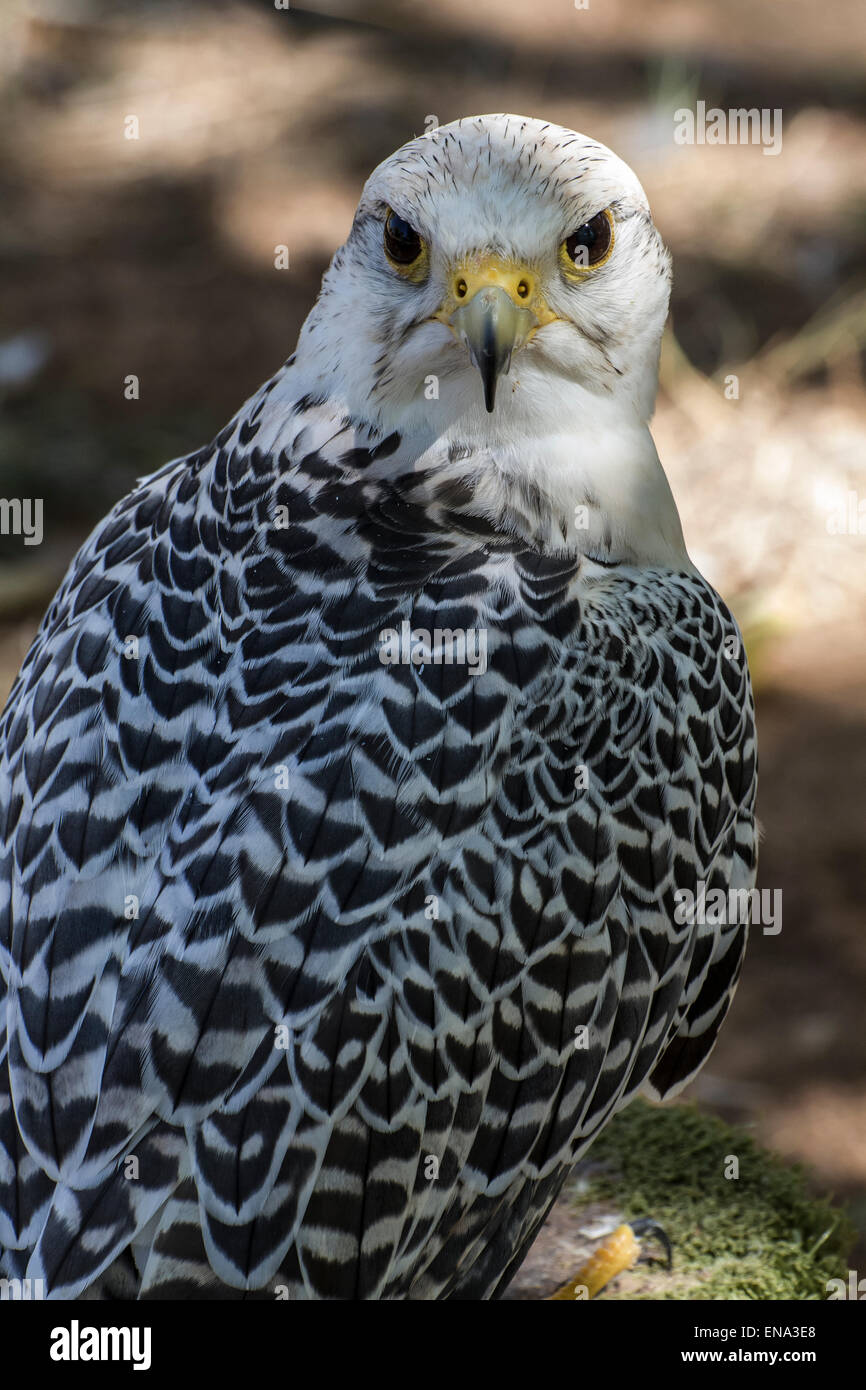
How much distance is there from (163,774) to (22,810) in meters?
0.32

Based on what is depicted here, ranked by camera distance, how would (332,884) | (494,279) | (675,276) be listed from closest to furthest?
(332,884) → (494,279) → (675,276)

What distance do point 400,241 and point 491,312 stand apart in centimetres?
30

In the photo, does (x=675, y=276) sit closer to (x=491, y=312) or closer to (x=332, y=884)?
(x=491, y=312)

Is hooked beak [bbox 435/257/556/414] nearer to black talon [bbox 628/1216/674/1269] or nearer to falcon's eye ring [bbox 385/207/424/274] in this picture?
falcon's eye ring [bbox 385/207/424/274]

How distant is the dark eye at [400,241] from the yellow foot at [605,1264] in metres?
2.30

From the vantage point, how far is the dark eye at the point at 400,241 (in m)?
2.79

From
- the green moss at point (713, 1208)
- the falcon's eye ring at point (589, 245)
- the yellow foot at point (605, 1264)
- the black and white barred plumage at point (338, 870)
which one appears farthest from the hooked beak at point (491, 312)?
the green moss at point (713, 1208)

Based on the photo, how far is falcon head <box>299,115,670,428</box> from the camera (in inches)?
105

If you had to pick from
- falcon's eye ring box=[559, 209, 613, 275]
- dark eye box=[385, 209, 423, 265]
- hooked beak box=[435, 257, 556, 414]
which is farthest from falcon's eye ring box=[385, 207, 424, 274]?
falcon's eye ring box=[559, 209, 613, 275]

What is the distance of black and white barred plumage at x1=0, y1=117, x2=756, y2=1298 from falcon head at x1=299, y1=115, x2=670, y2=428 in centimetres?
9

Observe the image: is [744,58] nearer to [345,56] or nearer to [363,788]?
[345,56]

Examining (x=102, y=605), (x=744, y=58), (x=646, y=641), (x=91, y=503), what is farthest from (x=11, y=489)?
(x=744, y=58)

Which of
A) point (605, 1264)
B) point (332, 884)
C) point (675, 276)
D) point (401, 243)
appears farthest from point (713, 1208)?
point (675, 276)

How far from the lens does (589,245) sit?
282cm
